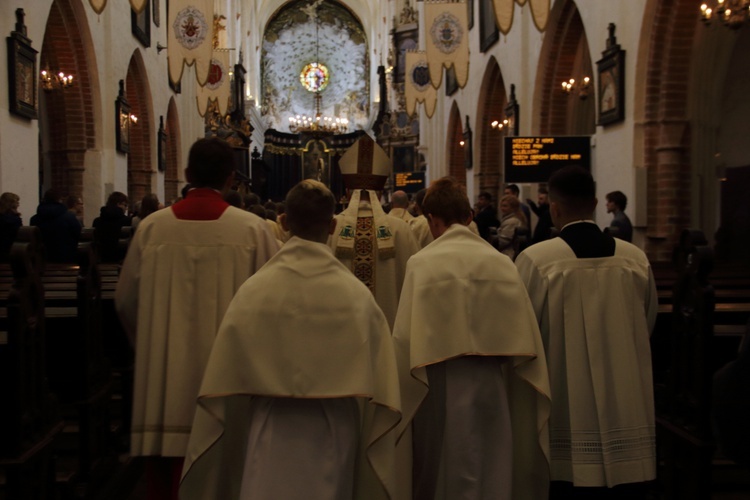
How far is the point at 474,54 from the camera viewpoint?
21.1 metres

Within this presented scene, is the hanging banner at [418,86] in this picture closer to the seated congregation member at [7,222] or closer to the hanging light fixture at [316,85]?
the seated congregation member at [7,222]

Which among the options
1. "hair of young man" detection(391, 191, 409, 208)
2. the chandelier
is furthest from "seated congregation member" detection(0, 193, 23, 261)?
the chandelier

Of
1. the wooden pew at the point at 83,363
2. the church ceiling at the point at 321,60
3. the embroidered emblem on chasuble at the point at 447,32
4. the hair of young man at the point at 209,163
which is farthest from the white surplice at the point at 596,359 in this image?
the church ceiling at the point at 321,60

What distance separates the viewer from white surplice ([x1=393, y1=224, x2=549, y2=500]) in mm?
3236

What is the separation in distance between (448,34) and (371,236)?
10891 millimetres

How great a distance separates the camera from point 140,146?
18.8 metres

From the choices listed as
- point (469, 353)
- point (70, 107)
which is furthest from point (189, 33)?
point (469, 353)

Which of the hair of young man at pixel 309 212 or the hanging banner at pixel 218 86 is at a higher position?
the hanging banner at pixel 218 86

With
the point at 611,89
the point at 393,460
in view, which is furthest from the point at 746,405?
the point at 611,89

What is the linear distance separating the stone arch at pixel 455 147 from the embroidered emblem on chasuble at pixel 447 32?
27.1 ft

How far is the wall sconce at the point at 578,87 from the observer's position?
1320 cm

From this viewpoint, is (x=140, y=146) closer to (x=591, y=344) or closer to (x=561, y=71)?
(x=561, y=71)

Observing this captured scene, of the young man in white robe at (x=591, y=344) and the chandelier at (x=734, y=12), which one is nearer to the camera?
the young man in white robe at (x=591, y=344)

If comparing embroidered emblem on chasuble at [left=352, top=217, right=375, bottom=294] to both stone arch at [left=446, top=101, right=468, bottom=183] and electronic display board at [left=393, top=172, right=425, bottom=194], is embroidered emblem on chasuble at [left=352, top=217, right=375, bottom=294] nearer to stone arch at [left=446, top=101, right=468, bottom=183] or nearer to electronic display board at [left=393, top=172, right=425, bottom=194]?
electronic display board at [left=393, top=172, right=425, bottom=194]
